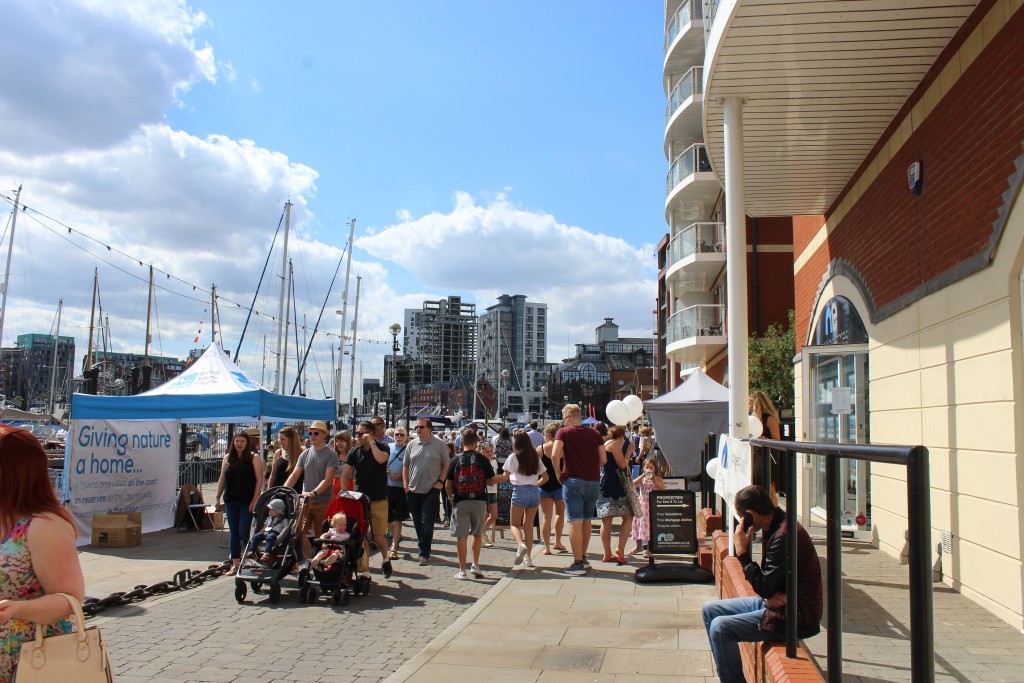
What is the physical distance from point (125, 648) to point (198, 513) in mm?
7970

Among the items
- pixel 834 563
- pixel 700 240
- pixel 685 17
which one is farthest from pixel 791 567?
pixel 685 17

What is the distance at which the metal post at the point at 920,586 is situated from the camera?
216 centimetres

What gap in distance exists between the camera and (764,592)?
4129mm

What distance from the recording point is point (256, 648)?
6.69 metres

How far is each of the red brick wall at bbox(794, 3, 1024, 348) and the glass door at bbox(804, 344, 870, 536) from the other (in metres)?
1.11

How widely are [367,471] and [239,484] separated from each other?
163 cm

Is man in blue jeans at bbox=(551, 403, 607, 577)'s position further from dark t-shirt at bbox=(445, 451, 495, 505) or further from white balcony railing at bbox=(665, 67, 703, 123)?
white balcony railing at bbox=(665, 67, 703, 123)

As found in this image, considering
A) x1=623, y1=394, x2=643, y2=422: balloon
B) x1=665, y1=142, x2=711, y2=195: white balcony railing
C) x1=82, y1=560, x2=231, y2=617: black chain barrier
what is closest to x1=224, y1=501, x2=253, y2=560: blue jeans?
x1=82, y1=560, x2=231, y2=617: black chain barrier

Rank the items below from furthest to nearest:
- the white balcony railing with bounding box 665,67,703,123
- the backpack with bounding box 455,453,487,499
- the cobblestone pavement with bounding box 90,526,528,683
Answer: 1. the white balcony railing with bounding box 665,67,703,123
2. the backpack with bounding box 455,453,487,499
3. the cobblestone pavement with bounding box 90,526,528,683

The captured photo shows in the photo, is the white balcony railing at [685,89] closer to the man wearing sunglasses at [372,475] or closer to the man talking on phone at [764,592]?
the man wearing sunglasses at [372,475]

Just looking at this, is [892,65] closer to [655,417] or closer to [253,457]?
[655,417]

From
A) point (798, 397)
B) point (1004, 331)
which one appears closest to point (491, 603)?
point (1004, 331)

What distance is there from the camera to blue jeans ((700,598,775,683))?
4.38 metres

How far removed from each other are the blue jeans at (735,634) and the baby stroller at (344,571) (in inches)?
185
